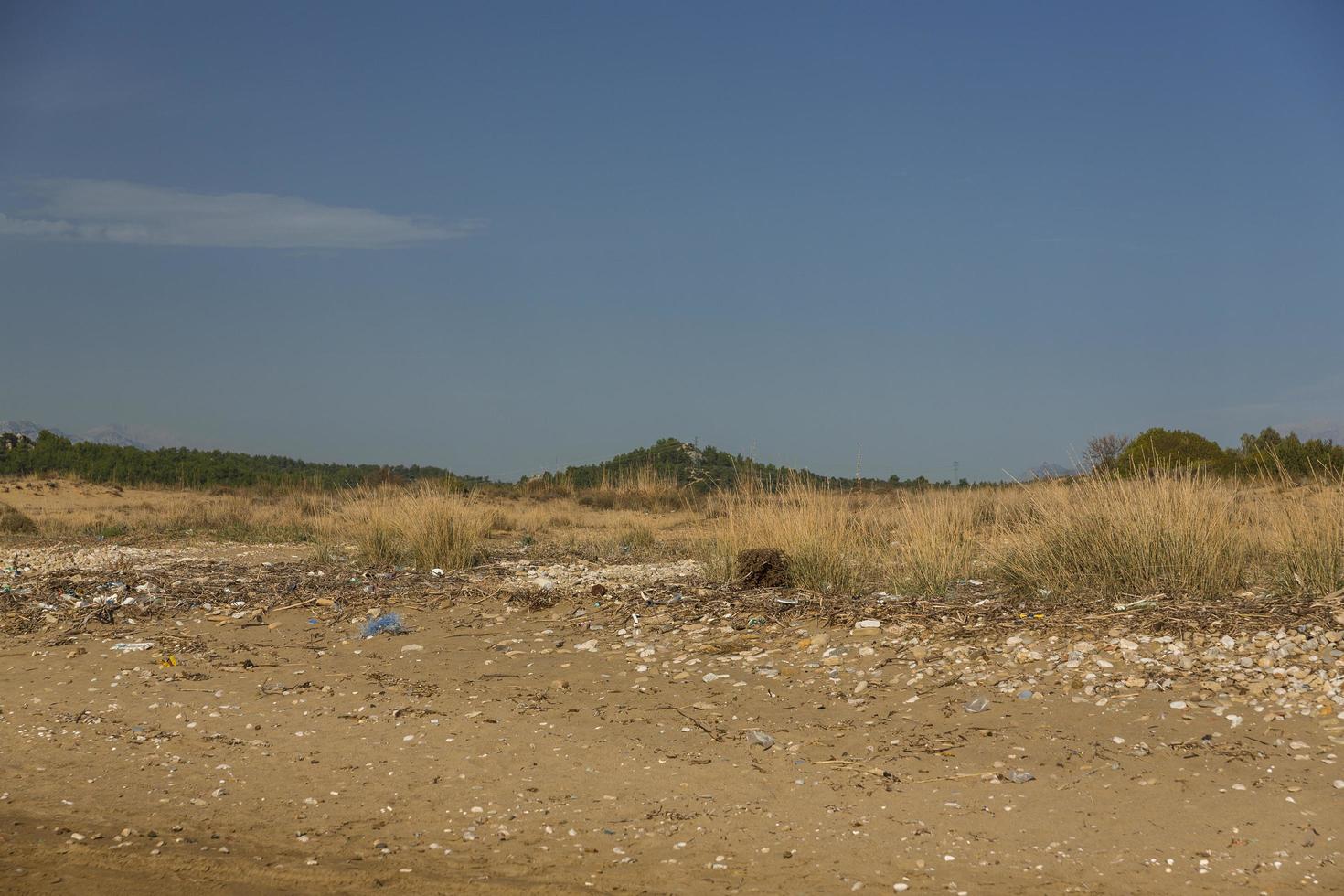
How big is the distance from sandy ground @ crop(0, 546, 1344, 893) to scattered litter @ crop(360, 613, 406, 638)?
0.09 meters

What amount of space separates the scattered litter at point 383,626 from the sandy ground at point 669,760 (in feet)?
0.30

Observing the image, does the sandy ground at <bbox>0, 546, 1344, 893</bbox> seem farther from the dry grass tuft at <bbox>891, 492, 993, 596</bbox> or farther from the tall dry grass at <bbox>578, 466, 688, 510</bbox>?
the tall dry grass at <bbox>578, 466, 688, 510</bbox>

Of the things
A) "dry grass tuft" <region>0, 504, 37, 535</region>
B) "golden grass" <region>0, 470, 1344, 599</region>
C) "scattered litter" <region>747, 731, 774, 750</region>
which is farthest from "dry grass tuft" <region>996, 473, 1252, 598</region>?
"dry grass tuft" <region>0, 504, 37, 535</region>

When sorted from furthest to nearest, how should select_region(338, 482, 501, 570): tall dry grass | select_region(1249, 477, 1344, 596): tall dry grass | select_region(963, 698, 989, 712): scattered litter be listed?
1. select_region(338, 482, 501, 570): tall dry grass
2. select_region(1249, 477, 1344, 596): tall dry grass
3. select_region(963, 698, 989, 712): scattered litter

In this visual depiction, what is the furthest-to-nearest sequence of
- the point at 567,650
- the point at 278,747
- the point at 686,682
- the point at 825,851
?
1. the point at 567,650
2. the point at 686,682
3. the point at 278,747
4. the point at 825,851

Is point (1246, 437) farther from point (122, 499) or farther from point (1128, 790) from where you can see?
point (122, 499)

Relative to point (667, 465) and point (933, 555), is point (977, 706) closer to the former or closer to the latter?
point (933, 555)

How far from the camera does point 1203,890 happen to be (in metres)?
3.51

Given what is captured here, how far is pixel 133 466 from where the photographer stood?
1303 inches

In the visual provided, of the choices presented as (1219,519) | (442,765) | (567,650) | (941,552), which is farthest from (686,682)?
(1219,519)

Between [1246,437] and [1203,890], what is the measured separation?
82.7 ft

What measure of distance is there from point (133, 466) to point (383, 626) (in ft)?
96.7

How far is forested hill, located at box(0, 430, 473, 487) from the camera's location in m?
31.0

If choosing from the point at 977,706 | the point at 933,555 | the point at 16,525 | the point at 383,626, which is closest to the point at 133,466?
the point at 16,525
